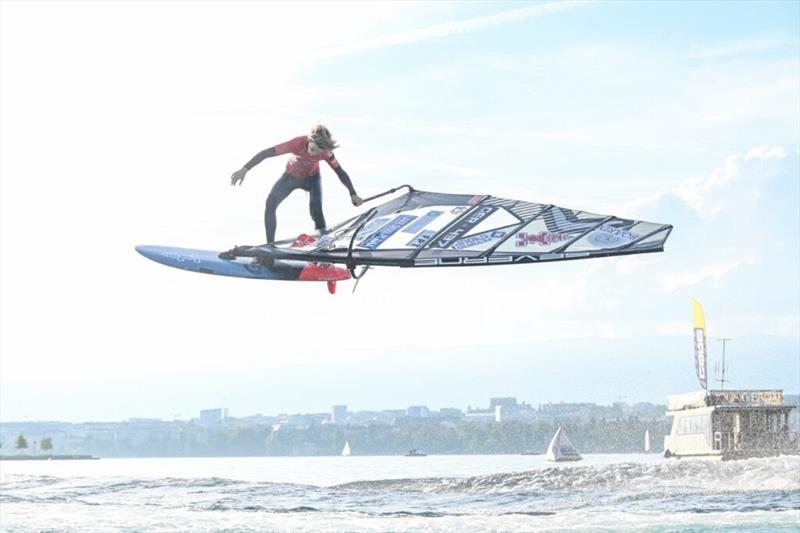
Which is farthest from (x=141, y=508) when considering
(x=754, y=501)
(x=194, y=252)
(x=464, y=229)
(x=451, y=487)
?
(x=464, y=229)

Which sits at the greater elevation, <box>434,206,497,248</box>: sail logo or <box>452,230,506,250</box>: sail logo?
<box>434,206,497,248</box>: sail logo

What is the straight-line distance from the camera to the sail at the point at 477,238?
10266mm

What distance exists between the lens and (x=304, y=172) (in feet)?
41.1

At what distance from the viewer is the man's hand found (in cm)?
1231

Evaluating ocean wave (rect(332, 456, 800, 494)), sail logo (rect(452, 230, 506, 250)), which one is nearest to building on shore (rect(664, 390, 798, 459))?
ocean wave (rect(332, 456, 800, 494))

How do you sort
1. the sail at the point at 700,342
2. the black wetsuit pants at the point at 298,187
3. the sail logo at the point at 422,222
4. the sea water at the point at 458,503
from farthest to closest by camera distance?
the sail at the point at 700,342, the sea water at the point at 458,503, the black wetsuit pants at the point at 298,187, the sail logo at the point at 422,222

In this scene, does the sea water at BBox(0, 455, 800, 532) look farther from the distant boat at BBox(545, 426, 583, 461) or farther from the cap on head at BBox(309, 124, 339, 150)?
the distant boat at BBox(545, 426, 583, 461)

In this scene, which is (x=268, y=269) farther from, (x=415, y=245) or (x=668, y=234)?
(x=668, y=234)

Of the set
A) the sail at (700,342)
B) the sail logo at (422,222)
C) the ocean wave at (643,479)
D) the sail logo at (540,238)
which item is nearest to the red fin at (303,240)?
the sail logo at (422,222)

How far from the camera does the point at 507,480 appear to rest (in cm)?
5200

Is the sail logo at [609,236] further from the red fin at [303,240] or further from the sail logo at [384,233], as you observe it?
the red fin at [303,240]

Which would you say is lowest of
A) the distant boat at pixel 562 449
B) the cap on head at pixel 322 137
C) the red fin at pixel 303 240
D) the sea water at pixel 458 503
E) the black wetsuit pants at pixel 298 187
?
the distant boat at pixel 562 449

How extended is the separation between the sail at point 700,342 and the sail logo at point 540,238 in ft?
257

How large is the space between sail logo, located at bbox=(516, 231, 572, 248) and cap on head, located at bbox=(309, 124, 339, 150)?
102 inches
